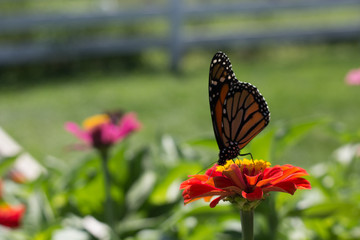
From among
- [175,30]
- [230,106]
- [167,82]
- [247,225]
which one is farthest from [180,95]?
[247,225]

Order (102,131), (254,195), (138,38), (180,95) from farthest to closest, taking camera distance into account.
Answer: (138,38) < (180,95) < (102,131) < (254,195)

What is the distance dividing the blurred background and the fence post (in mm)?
11

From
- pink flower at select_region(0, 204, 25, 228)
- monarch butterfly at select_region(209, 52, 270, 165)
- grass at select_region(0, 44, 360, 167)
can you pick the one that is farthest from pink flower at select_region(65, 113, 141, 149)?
grass at select_region(0, 44, 360, 167)

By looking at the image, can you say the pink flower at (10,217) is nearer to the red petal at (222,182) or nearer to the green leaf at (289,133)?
the green leaf at (289,133)

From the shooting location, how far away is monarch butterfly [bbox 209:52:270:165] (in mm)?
1155

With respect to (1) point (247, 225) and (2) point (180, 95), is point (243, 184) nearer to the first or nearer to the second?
(1) point (247, 225)

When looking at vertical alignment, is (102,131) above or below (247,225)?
above

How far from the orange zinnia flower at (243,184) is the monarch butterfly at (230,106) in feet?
0.83

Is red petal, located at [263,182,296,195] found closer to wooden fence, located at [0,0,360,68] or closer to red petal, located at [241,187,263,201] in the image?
red petal, located at [241,187,263,201]

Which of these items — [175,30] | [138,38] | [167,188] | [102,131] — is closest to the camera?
[102,131]

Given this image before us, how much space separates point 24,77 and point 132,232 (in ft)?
15.3

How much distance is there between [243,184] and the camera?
2.85 feet

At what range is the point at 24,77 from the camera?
6.16m

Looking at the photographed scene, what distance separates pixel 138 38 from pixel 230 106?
583 cm
